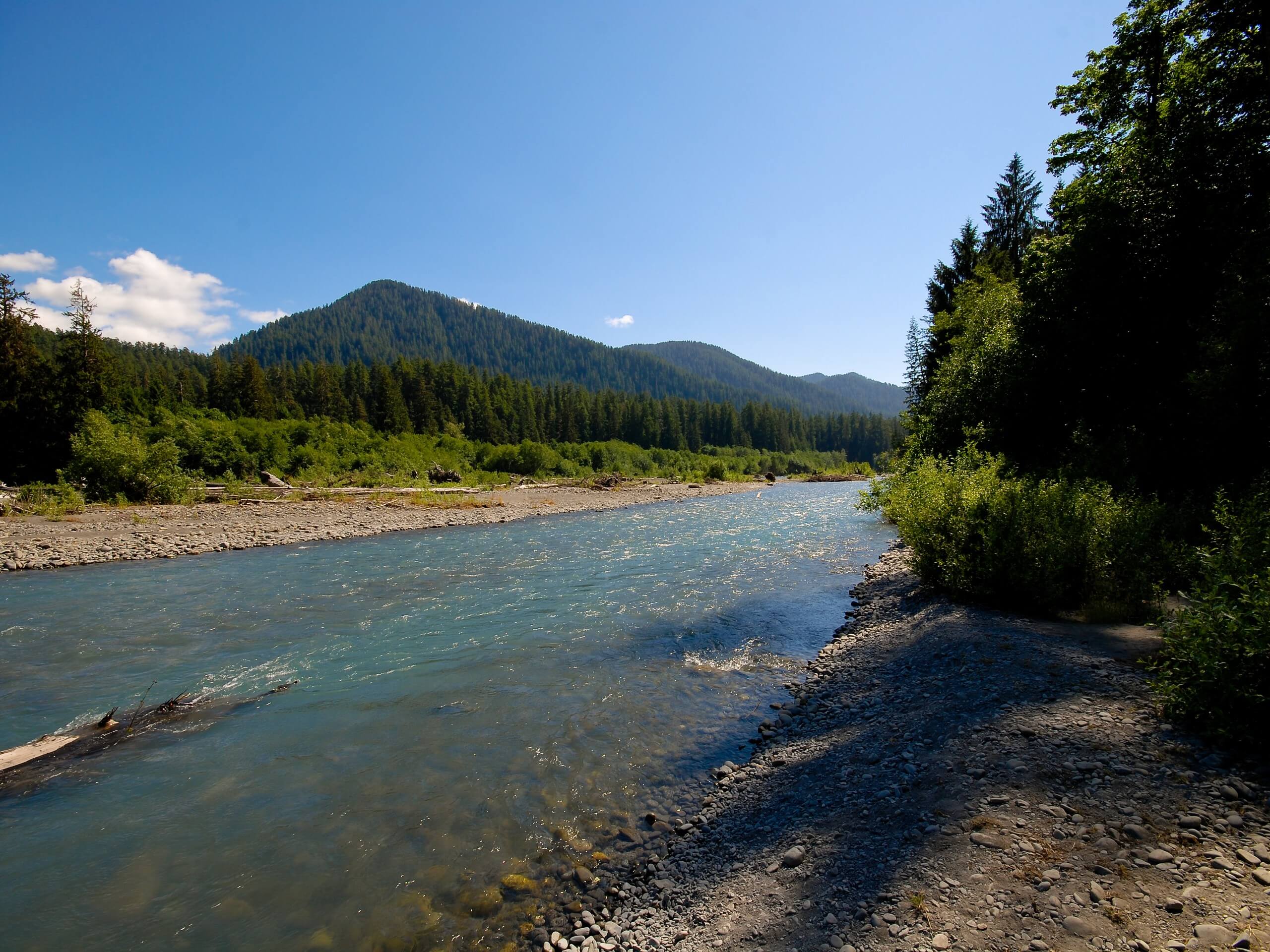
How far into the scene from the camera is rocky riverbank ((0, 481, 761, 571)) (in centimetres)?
1997

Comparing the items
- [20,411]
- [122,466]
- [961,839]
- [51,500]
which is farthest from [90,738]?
[20,411]

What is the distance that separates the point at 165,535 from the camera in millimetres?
23031

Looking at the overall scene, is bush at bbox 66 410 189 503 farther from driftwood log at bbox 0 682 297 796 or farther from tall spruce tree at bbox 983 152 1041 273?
tall spruce tree at bbox 983 152 1041 273

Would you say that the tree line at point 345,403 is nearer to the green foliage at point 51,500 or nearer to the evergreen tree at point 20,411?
the evergreen tree at point 20,411

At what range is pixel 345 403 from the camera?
88.4m

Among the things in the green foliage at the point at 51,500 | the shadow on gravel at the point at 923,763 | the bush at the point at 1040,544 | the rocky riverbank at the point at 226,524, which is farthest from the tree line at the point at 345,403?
the shadow on gravel at the point at 923,763

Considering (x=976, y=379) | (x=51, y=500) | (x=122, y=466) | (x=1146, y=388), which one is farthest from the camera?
(x=122, y=466)

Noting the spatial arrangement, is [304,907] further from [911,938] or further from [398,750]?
[911,938]

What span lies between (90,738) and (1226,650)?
42.3 ft

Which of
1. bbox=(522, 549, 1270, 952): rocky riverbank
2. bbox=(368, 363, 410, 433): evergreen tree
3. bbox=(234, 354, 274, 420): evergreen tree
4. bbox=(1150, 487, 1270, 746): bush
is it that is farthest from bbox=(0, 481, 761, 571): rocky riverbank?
bbox=(234, 354, 274, 420): evergreen tree

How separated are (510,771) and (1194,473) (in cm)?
1461

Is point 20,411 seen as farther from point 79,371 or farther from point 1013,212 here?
point 1013,212

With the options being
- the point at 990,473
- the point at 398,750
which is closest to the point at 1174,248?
the point at 990,473

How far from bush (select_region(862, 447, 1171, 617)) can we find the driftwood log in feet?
42.1
